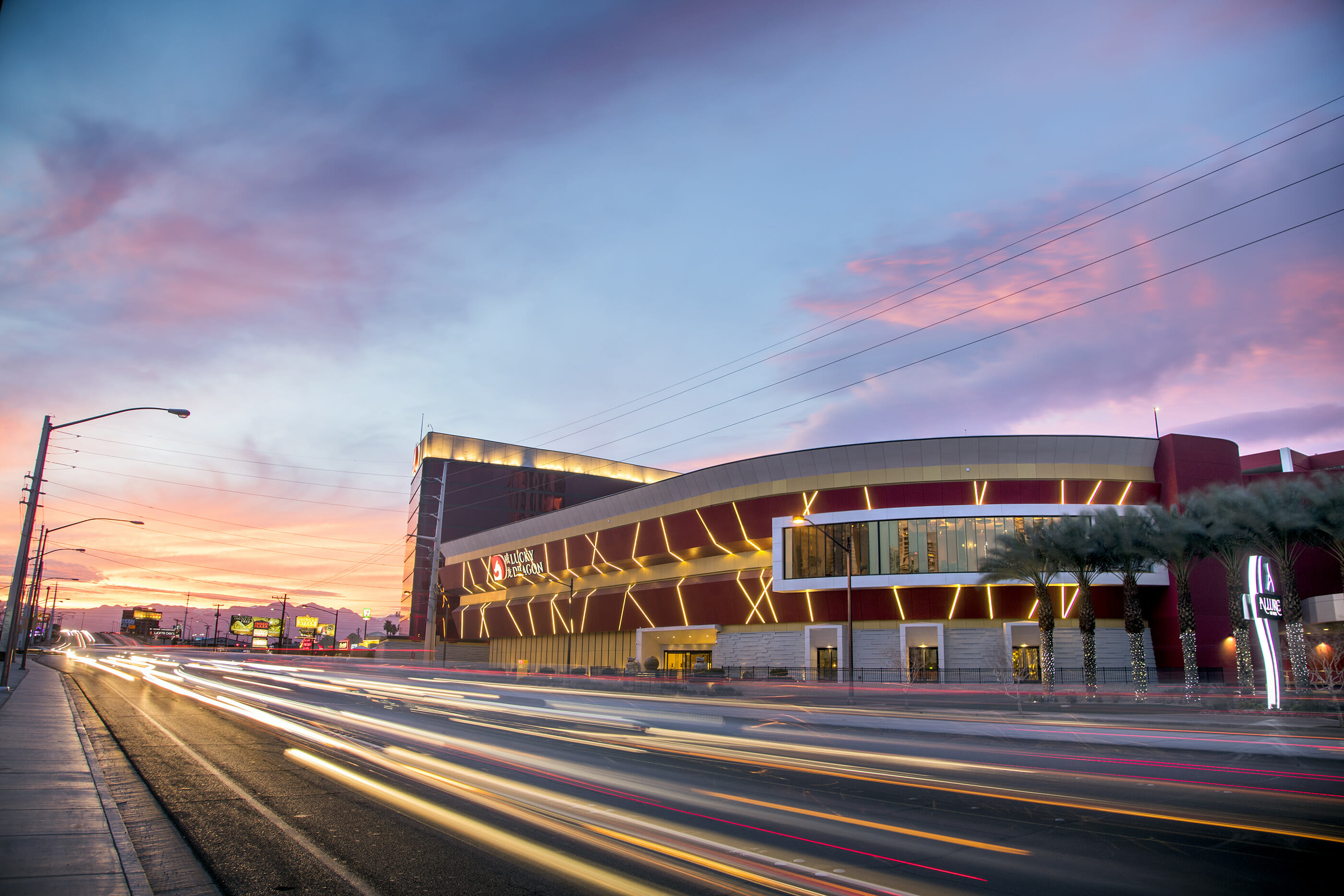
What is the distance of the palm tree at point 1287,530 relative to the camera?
3728 cm

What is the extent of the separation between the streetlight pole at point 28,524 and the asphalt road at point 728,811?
988cm

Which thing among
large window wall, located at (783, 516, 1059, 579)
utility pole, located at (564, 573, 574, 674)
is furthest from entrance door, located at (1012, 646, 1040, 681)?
utility pole, located at (564, 573, 574, 674)

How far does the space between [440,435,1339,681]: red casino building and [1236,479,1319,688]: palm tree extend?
1116 cm

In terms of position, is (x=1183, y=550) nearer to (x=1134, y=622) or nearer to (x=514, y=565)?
(x=1134, y=622)

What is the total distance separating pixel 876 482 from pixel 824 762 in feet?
125

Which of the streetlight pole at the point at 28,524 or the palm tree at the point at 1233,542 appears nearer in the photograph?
the streetlight pole at the point at 28,524

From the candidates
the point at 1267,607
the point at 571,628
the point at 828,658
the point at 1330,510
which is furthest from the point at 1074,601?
the point at 571,628

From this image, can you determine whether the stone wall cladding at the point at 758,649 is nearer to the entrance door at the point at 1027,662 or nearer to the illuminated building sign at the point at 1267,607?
the entrance door at the point at 1027,662

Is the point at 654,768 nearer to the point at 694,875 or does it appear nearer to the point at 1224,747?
the point at 694,875

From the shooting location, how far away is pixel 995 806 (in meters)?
12.5

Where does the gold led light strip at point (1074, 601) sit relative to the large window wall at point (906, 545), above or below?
below

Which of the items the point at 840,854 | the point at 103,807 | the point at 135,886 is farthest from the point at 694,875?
the point at 103,807

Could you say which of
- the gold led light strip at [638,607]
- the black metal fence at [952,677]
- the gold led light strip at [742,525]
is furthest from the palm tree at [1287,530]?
the gold led light strip at [638,607]

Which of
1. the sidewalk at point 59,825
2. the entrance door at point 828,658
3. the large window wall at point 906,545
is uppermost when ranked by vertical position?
the large window wall at point 906,545
